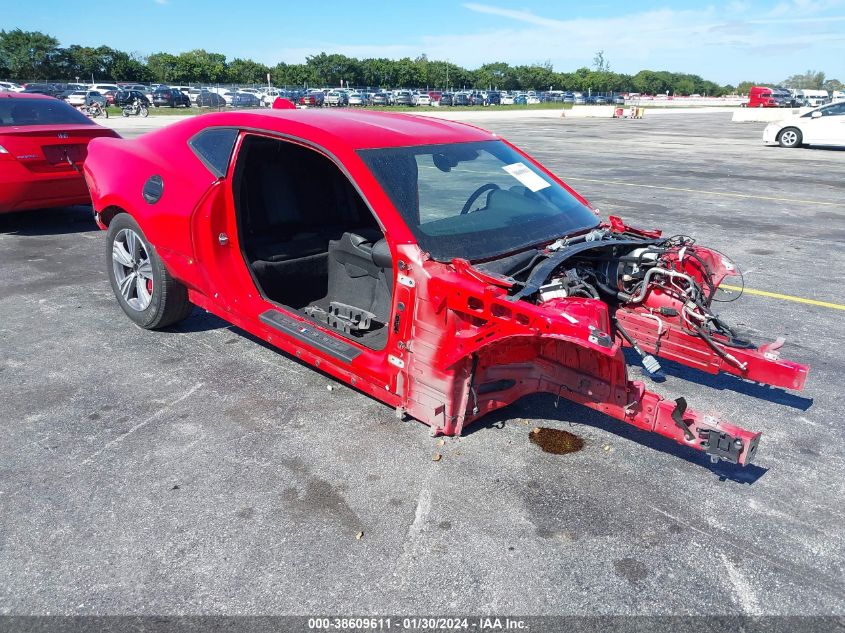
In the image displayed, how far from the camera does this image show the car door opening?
423 cm

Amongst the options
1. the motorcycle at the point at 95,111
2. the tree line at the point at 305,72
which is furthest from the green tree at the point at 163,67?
the motorcycle at the point at 95,111

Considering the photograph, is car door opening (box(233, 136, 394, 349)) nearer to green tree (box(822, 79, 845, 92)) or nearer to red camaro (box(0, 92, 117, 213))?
red camaro (box(0, 92, 117, 213))

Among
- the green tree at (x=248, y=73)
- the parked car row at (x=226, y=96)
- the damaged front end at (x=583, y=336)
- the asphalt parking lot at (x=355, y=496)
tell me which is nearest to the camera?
the asphalt parking lot at (x=355, y=496)

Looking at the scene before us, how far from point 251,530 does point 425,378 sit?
42.5 inches

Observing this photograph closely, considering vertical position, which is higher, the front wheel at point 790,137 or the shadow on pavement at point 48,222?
the front wheel at point 790,137

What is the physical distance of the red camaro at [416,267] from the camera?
3080 mm

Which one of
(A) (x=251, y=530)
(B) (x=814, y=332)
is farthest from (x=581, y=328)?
(B) (x=814, y=332)

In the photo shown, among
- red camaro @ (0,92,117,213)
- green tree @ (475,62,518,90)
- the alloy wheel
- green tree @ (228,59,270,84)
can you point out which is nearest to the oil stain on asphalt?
the alloy wheel

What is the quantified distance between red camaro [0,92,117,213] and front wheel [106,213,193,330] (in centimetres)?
297

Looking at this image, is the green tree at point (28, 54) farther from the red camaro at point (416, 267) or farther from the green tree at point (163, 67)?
the red camaro at point (416, 267)

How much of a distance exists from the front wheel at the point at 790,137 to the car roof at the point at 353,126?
20.5m

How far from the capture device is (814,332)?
5.11m

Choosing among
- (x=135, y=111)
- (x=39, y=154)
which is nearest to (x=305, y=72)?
(x=135, y=111)

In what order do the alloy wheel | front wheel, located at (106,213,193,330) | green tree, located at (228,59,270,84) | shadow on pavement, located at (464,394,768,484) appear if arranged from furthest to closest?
green tree, located at (228,59,270,84)
the alloy wheel
front wheel, located at (106,213,193,330)
shadow on pavement, located at (464,394,768,484)
